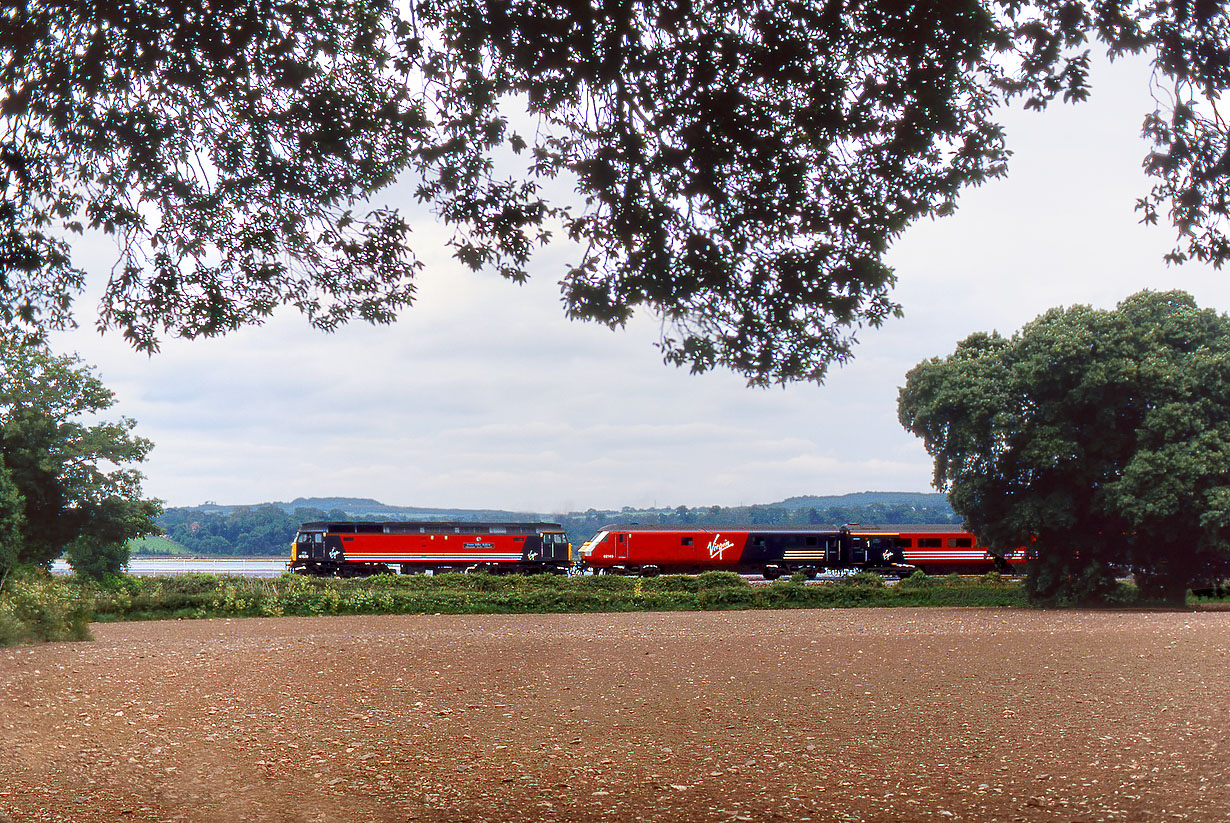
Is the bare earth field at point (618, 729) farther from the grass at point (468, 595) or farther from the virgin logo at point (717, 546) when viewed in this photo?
the virgin logo at point (717, 546)

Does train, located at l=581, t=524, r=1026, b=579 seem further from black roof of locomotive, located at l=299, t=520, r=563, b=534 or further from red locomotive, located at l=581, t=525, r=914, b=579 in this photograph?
black roof of locomotive, located at l=299, t=520, r=563, b=534

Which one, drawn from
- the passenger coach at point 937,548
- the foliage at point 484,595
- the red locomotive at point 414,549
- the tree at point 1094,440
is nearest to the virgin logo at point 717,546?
the passenger coach at point 937,548

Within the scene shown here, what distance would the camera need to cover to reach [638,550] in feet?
127

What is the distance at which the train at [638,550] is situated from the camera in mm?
38969

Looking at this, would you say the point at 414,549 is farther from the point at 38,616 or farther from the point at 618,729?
the point at 618,729

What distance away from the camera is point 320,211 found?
9227 millimetres

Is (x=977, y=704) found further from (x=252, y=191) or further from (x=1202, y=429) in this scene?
(x=1202, y=429)

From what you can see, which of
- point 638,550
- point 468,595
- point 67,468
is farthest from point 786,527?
point 67,468

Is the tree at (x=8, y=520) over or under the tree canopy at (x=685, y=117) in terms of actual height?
under

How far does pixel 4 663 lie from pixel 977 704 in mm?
12269

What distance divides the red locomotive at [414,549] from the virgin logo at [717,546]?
633 centimetres

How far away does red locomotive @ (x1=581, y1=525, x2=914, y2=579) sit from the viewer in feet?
127

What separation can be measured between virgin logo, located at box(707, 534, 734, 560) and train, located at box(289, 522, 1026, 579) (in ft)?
0.13

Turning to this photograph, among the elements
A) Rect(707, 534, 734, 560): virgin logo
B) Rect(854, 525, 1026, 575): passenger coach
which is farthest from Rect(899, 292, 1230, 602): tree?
Rect(854, 525, 1026, 575): passenger coach
